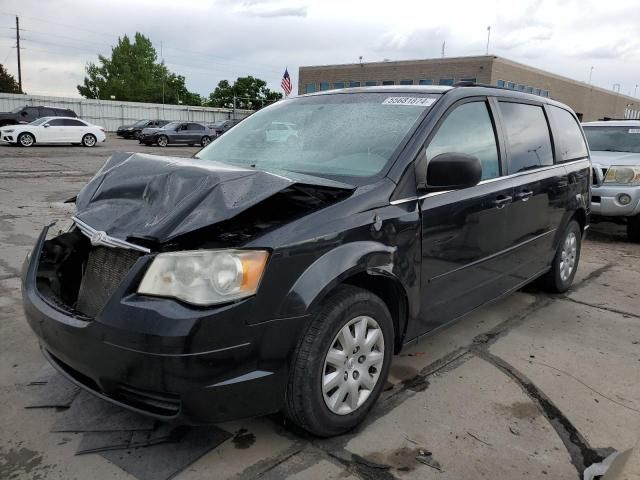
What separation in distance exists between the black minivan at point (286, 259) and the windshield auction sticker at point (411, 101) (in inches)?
0.5

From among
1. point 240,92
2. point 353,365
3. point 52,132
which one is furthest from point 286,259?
point 240,92

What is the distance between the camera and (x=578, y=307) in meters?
4.84

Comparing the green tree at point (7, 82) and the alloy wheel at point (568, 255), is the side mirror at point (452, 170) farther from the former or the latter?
the green tree at point (7, 82)

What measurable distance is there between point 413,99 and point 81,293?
2.18 meters

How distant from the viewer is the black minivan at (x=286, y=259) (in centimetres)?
216

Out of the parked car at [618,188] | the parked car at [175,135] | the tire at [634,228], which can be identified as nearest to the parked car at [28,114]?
the parked car at [175,135]

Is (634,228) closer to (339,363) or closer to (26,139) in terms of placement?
(339,363)

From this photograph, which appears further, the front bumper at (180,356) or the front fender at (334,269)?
the front fender at (334,269)

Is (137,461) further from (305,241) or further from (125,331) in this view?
(305,241)

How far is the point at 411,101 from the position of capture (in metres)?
3.30

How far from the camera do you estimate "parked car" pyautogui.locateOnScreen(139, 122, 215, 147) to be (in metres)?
28.9

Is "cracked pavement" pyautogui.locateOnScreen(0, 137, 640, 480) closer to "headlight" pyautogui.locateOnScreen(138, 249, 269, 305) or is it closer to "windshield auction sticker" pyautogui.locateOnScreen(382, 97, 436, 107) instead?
"headlight" pyautogui.locateOnScreen(138, 249, 269, 305)

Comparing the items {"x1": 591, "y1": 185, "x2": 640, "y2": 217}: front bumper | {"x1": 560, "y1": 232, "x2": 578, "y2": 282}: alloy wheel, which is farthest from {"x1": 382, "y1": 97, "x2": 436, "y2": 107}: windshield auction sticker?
{"x1": 591, "y1": 185, "x2": 640, "y2": 217}: front bumper

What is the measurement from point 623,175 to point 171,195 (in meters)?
7.17
